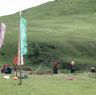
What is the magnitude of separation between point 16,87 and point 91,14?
84.6m

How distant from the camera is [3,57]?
72000 mm

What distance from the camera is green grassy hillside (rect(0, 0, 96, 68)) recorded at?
7402cm

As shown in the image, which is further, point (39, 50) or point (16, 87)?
point (39, 50)

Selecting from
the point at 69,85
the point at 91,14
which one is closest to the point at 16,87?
the point at 69,85

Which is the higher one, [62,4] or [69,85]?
[62,4]

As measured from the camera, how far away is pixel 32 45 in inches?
2990

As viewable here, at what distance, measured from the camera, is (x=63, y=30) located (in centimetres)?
9438

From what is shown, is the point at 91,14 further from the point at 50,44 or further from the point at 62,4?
the point at 50,44

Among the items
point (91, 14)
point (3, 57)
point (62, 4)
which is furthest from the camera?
point (62, 4)

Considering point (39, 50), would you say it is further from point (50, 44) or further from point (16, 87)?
point (16, 87)

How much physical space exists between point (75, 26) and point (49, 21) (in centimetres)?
1085

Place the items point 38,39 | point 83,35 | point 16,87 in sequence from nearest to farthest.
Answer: point 16,87 → point 38,39 → point 83,35

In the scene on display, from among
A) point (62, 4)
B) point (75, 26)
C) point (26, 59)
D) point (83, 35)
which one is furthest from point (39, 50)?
point (62, 4)

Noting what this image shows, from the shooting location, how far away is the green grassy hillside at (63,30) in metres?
74.0
